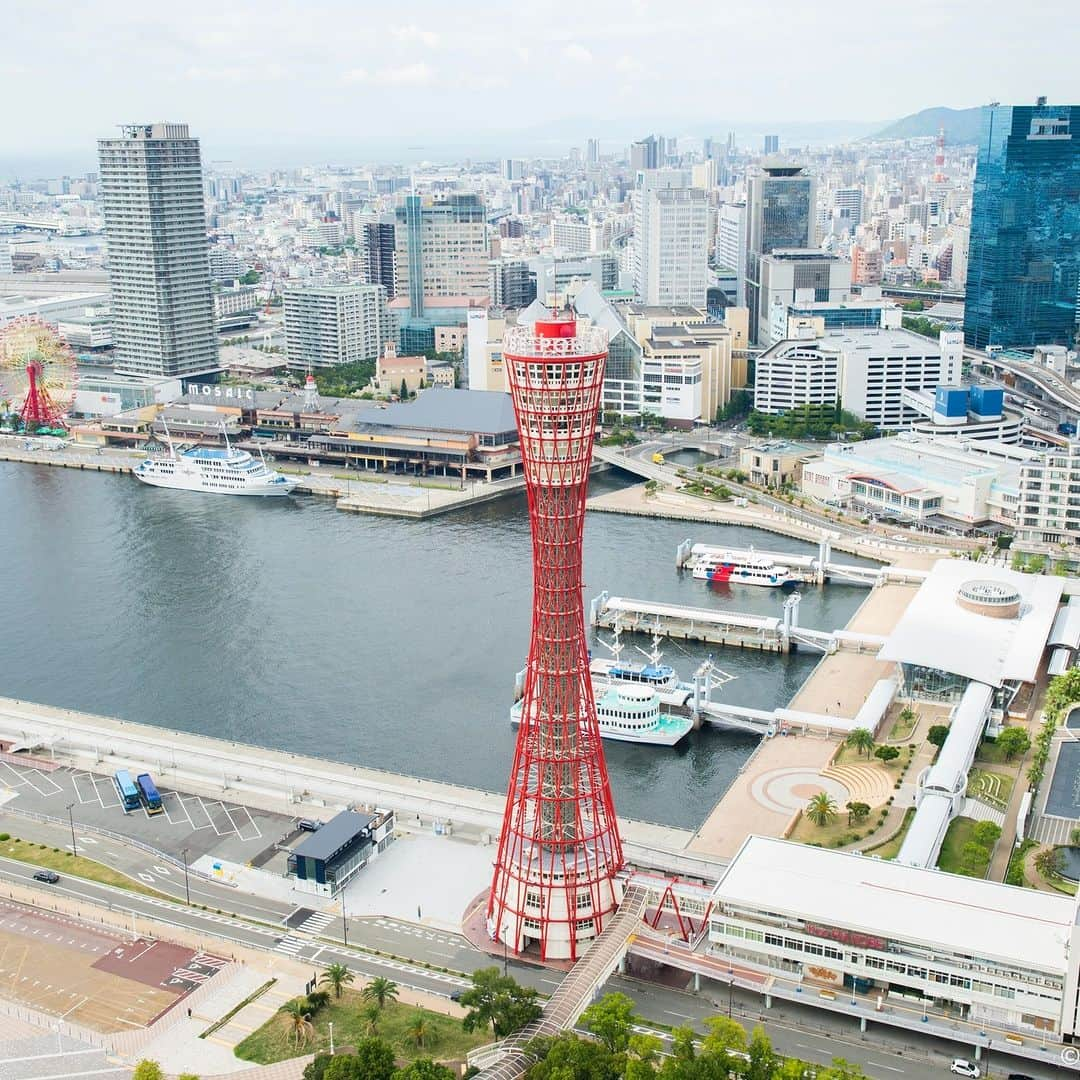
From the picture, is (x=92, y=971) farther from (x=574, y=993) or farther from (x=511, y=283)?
(x=511, y=283)

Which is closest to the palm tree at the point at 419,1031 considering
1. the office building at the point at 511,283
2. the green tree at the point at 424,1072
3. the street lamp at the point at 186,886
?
the green tree at the point at 424,1072

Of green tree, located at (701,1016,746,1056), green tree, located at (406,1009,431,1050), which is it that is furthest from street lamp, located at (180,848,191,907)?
green tree, located at (701,1016,746,1056)

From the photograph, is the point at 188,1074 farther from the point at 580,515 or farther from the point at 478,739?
the point at 478,739

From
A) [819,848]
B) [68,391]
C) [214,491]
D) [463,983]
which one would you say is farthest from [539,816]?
[68,391]

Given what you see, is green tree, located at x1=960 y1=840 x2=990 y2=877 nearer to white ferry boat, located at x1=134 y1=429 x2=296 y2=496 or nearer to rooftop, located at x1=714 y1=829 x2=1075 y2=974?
rooftop, located at x1=714 y1=829 x2=1075 y2=974

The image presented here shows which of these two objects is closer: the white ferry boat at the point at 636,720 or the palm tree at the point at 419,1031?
the palm tree at the point at 419,1031

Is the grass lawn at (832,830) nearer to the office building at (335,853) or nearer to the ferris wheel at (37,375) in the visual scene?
the office building at (335,853)
